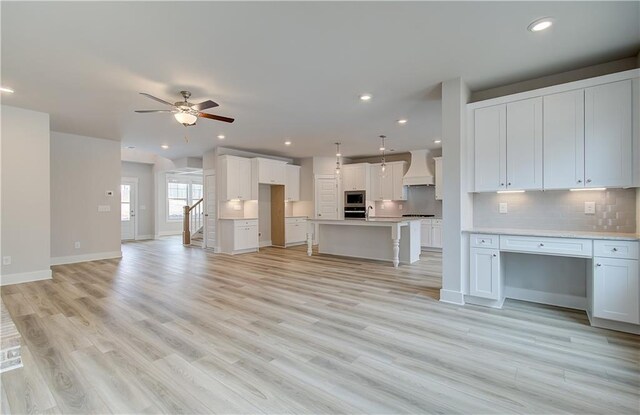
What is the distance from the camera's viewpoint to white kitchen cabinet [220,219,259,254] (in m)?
7.66

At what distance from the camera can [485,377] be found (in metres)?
2.11

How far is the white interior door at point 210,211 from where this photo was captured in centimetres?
820

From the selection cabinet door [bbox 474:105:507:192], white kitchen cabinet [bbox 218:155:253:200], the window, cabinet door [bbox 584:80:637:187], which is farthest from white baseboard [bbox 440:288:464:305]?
the window

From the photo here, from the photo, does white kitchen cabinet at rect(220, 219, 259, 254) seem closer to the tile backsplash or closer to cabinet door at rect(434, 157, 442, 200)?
cabinet door at rect(434, 157, 442, 200)

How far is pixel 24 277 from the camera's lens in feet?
16.1

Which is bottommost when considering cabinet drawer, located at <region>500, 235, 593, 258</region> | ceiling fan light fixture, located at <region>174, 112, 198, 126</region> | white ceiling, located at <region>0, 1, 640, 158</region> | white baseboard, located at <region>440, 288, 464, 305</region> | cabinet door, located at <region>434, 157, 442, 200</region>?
white baseboard, located at <region>440, 288, 464, 305</region>

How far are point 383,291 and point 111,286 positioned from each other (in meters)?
4.15

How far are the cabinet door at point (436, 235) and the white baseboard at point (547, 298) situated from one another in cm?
402

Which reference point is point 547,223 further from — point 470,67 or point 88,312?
point 88,312

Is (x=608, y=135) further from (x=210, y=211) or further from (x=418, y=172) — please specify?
(x=210, y=211)

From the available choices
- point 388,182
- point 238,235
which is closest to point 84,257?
point 238,235

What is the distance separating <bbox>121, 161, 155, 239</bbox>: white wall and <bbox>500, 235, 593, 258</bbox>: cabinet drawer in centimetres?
1163

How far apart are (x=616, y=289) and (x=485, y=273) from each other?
3.63 ft

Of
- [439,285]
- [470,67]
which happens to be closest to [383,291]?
[439,285]
